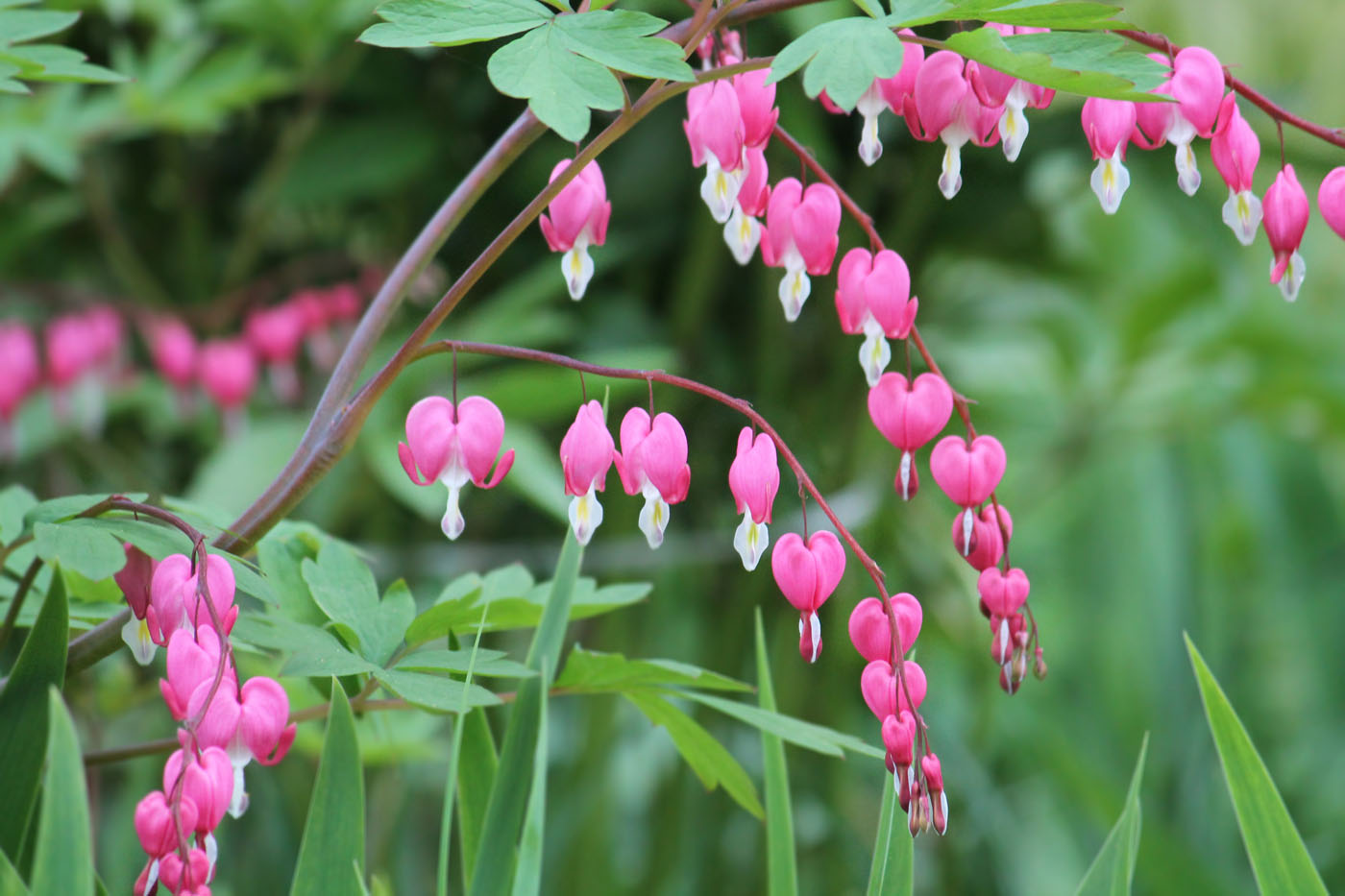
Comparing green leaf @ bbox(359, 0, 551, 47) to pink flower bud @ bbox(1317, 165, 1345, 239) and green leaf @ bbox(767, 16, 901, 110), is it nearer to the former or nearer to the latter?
green leaf @ bbox(767, 16, 901, 110)

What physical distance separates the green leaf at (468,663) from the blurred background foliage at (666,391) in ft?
1.91

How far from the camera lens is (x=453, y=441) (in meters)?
0.42

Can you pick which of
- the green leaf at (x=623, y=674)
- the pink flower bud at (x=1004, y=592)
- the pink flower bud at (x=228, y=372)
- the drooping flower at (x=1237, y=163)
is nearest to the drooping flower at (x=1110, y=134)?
the drooping flower at (x=1237, y=163)

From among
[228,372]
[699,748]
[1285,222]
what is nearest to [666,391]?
[228,372]

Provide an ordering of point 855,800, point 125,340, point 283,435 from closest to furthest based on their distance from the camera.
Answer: point 283,435 → point 125,340 → point 855,800

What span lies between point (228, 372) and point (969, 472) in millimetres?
1011

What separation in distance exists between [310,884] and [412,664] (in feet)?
0.29

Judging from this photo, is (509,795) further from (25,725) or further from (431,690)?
(25,725)

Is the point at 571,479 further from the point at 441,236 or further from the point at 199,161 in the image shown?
the point at 199,161

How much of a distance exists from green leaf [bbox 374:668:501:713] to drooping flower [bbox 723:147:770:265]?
7.3 inches

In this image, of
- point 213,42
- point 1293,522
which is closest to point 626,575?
point 213,42

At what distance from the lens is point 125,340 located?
1422 millimetres

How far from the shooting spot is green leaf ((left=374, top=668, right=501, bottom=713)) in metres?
0.39

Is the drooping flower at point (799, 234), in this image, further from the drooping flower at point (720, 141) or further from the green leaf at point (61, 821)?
the green leaf at point (61, 821)
